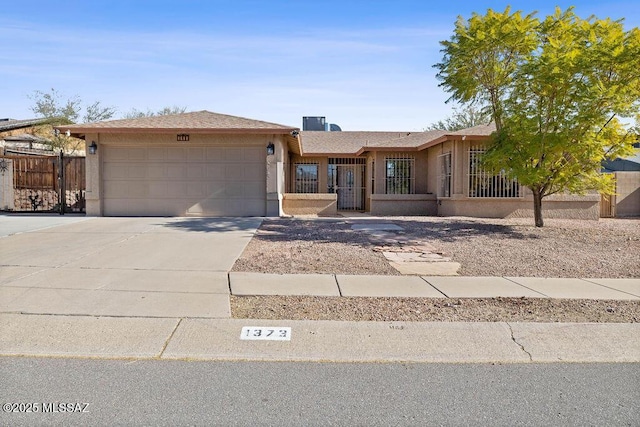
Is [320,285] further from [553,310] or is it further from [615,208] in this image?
[615,208]

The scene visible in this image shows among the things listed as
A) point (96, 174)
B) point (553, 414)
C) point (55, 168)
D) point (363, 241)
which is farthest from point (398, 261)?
point (55, 168)

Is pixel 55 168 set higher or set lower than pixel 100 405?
higher

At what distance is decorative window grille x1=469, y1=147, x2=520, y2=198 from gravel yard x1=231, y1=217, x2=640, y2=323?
1.85 metres

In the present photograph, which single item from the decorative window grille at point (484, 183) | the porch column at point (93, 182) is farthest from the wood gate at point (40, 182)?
the decorative window grille at point (484, 183)

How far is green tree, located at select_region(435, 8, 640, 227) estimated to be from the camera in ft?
37.8

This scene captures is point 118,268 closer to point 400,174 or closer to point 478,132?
point 478,132

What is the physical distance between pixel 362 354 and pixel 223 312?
191 centimetres

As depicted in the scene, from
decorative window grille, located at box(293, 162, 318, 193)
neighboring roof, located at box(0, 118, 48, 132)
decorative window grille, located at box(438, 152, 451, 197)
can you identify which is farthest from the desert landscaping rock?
neighboring roof, located at box(0, 118, 48, 132)

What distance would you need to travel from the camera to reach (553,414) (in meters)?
3.46

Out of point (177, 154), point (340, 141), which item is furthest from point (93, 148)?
point (340, 141)

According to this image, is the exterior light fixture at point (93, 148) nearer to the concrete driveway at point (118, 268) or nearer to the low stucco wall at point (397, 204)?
the concrete driveway at point (118, 268)

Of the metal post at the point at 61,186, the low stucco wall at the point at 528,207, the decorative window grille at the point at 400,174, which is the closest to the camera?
the metal post at the point at 61,186

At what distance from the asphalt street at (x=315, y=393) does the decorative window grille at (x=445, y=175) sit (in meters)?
14.2

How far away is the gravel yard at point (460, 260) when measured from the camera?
Answer: 19.0 ft
